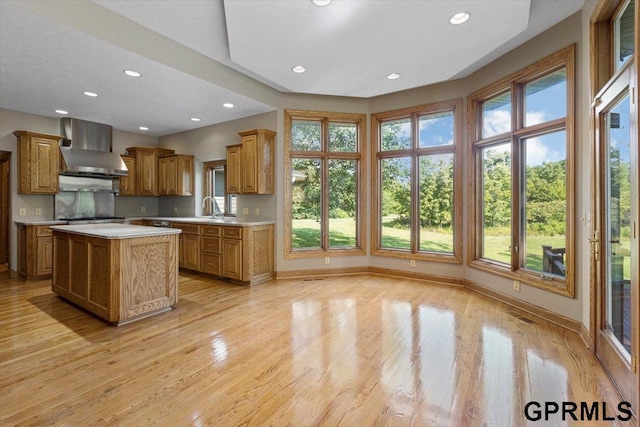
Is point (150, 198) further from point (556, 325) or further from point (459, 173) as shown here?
point (556, 325)

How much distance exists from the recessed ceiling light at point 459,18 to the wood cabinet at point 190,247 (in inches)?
171

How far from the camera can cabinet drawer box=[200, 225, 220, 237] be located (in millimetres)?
4770

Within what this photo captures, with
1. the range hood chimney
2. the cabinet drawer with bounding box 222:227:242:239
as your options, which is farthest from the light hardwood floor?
the range hood chimney

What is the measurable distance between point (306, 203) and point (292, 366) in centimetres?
318

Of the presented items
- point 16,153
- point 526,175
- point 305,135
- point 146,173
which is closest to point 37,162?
point 16,153

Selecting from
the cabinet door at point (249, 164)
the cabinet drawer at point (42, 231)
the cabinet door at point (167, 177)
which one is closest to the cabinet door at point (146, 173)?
the cabinet door at point (167, 177)

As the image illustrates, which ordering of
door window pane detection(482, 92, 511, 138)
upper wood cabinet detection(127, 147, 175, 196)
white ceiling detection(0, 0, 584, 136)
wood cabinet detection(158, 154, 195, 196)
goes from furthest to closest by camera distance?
1. upper wood cabinet detection(127, 147, 175, 196)
2. wood cabinet detection(158, 154, 195, 196)
3. door window pane detection(482, 92, 511, 138)
4. white ceiling detection(0, 0, 584, 136)

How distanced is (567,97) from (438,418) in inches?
122

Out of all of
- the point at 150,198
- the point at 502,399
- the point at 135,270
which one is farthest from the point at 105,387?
the point at 150,198

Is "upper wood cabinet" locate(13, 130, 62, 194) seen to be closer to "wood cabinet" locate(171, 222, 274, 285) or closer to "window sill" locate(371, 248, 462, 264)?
"wood cabinet" locate(171, 222, 274, 285)

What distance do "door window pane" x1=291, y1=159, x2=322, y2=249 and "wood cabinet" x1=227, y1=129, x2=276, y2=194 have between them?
43 cm

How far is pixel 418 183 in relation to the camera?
4.87 m

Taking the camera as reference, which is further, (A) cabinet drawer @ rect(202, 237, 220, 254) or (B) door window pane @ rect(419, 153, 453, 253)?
(A) cabinet drawer @ rect(202, 237, 220, 254)

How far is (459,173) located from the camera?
4438 millimetres
